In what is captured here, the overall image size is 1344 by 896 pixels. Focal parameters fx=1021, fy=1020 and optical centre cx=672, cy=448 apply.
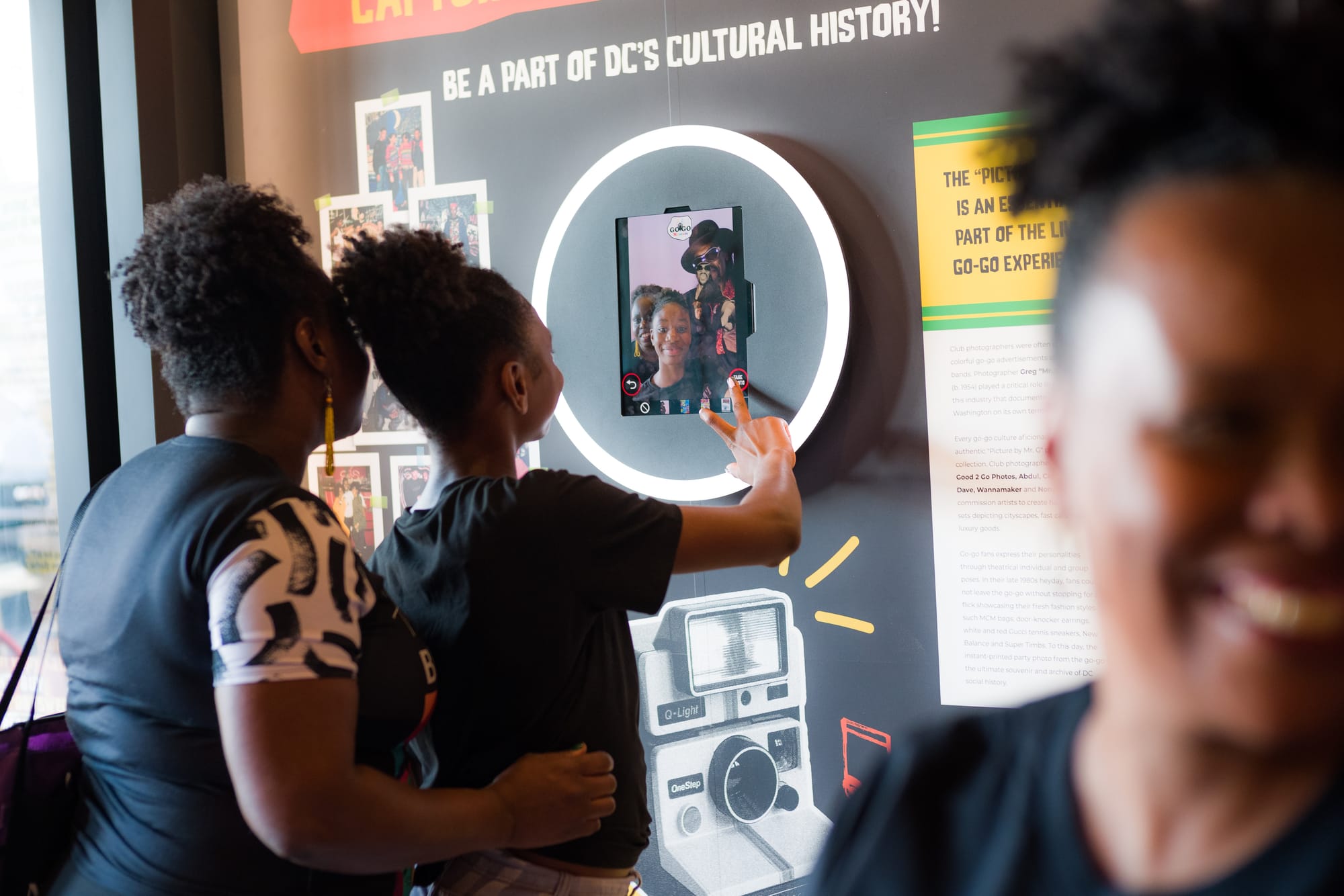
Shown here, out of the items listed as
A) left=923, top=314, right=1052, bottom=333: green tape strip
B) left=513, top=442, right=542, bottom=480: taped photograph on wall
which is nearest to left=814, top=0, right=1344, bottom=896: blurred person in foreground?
left=923, top=314, right=1052, bottom=333: green tape strip

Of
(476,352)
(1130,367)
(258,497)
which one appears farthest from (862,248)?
(1130,367)

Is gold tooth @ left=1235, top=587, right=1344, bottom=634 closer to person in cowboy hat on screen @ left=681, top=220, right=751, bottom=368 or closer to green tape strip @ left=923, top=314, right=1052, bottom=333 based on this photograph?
green tape strip @ left=923, top=314, right=1052, bottom=333

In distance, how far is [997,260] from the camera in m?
1.35

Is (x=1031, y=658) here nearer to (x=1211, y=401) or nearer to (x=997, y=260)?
(x=997, y=260)

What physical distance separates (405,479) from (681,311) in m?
0.55

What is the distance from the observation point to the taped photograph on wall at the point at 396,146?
1.66 m

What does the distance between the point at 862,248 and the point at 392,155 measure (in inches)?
31.3

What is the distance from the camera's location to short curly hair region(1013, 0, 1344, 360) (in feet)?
1.08

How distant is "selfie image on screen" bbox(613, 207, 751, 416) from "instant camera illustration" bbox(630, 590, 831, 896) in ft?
1.04

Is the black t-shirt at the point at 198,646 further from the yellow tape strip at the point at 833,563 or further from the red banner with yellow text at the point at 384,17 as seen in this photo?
the red banner with yellow text at the point at 384,17

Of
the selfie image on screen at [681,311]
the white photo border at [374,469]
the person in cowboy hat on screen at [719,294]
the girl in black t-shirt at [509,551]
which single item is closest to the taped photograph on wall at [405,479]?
the white photo border at [374,469]

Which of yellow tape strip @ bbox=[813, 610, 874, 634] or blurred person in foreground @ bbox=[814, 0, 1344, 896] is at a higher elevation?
blurred person in foreground @ bbox=[814, 0, 1344, 896]

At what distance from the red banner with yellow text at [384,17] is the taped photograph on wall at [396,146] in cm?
10

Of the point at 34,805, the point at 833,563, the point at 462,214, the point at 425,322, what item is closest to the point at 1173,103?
the point at 425,322
